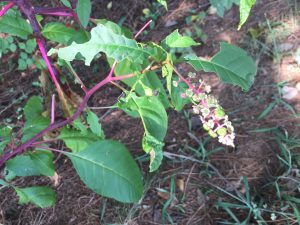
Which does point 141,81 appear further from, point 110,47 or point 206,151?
point 206,151

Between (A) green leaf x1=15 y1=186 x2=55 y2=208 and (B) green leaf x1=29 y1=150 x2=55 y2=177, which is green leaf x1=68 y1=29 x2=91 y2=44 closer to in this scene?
(B) green leaf x1=29 y1=150 x2=55 y2=177

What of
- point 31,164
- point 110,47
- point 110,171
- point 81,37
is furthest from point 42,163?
point 110,47

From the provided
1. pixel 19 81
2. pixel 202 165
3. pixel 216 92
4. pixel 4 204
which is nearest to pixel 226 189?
pixel 202 165

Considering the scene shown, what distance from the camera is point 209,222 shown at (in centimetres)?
193

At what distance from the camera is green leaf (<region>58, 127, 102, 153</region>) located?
1.44 metres

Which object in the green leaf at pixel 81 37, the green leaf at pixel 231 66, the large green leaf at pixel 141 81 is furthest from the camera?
the green leaf at pixel 81 37

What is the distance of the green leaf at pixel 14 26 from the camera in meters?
1.44

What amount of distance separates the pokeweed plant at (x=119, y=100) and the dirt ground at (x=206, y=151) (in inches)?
20.0

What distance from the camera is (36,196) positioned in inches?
60.4

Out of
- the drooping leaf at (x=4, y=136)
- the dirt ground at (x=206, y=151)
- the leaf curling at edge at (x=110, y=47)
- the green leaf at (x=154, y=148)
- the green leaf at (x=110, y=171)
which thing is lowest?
the dirt ground at (x=206, y=151)

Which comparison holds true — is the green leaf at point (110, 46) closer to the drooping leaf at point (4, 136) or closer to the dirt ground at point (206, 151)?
the drooping leaf at point (4, 136)

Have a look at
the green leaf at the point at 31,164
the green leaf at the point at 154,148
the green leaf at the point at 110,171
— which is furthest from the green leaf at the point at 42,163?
the green leaf at the point at 154,148

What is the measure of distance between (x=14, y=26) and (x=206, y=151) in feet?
3.58

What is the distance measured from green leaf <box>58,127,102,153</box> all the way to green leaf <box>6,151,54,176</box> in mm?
95
